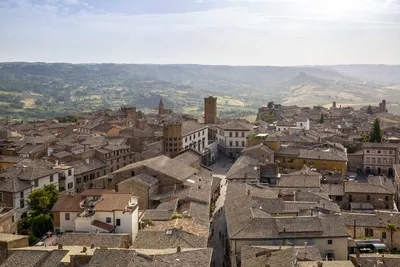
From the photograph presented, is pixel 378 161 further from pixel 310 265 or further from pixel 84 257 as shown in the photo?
pixel 84 257

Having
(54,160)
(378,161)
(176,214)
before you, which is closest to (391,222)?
(176,214)

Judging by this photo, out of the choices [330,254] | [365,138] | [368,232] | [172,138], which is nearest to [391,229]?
[368,232]

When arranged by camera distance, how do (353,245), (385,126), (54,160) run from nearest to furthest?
1. (353,245)
2. (54,160)
3. (385,126)

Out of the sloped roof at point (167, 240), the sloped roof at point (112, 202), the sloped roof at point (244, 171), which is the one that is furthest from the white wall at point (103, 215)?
the sloped roof at point (244, 171)

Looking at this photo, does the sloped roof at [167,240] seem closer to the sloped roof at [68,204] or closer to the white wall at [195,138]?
the sloped roof at [68,204]

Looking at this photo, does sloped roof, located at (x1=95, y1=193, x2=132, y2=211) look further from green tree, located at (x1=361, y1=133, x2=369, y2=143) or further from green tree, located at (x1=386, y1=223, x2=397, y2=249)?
green tree, located at (x1=361, y1=133, x2=369, y2=143)

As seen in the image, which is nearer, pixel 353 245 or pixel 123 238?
pixel 123 238
